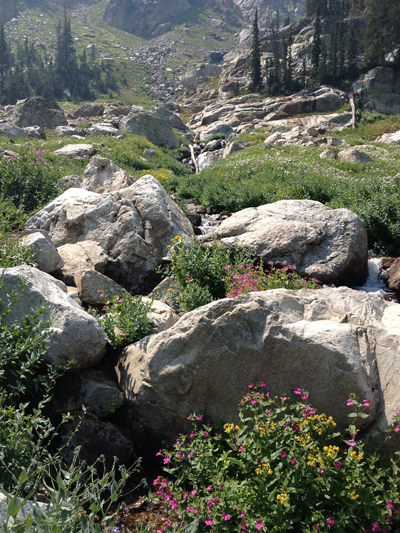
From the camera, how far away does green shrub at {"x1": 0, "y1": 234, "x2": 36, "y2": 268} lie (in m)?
6.67

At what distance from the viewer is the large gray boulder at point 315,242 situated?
928 cm

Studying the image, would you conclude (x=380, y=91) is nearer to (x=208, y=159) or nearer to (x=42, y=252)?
(x=208, y=159)

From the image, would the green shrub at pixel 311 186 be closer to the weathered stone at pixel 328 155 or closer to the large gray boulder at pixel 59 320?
the weathered stone at pixel 328 155

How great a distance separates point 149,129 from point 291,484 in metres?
32.6

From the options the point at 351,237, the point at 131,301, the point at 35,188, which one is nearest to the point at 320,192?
the point at 351,237

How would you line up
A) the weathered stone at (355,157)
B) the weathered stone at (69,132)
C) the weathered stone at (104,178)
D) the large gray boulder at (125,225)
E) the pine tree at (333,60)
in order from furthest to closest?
1. the pine tree at (333,60)
2. the weathered stone at (69,132)
3. the weathered stone at (355,157)
4. the weathered stone at (104,178)
5. the large gray boulder at (125,225)

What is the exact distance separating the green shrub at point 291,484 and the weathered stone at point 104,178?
10.2 meters

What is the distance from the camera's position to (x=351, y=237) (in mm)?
9484

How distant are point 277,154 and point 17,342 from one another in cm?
2231

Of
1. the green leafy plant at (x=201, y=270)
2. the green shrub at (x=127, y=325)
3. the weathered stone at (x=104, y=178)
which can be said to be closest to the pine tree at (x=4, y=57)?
the weathered stone at (x=104, y=178)

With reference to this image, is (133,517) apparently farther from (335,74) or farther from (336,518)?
(335,74)

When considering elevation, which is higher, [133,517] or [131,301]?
[131,301]

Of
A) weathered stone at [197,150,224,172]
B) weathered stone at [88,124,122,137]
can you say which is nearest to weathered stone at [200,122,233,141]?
weathered stone at [197,150,224,172]

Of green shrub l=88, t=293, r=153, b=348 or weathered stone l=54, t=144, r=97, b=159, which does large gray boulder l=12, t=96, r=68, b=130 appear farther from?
green shrub l=88, t=293, r=153, b=348
